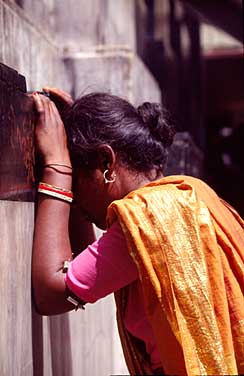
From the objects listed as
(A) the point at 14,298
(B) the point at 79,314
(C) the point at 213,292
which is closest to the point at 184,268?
(C) the point at 213,292

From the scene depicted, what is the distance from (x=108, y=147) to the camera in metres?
2.12

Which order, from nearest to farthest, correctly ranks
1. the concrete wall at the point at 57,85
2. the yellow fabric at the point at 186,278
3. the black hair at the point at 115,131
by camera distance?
1. the yellow fabric at the point at 186,278
2. the concrete wall at the point at 57,85
3. the black hair at the point at 115,131

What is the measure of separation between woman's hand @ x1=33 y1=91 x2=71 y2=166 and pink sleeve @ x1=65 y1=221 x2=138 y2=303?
12.4 inches

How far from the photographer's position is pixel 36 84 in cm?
262

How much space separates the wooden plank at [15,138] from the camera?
1940mm

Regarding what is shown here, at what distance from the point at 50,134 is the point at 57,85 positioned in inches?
42.2

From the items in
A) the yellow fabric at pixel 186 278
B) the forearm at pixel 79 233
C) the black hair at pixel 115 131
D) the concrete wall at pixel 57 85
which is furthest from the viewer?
the forearm at pixel 79 233

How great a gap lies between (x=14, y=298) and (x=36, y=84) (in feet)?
3.14

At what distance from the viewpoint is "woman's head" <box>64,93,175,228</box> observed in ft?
7.04

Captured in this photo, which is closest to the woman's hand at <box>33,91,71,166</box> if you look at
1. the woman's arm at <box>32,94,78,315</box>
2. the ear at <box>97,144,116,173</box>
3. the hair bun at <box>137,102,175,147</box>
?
the woman's arm at <box>32,94,78,315</box>

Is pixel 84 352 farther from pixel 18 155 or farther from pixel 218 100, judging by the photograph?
pixel 218 100

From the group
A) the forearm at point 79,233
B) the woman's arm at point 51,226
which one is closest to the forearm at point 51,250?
the woman's arm at point 51,226

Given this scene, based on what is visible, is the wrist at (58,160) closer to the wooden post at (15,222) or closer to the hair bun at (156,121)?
the wooden post at (15,222)

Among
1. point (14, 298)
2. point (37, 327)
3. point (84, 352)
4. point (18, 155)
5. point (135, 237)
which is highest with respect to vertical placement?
point (18, 155)
